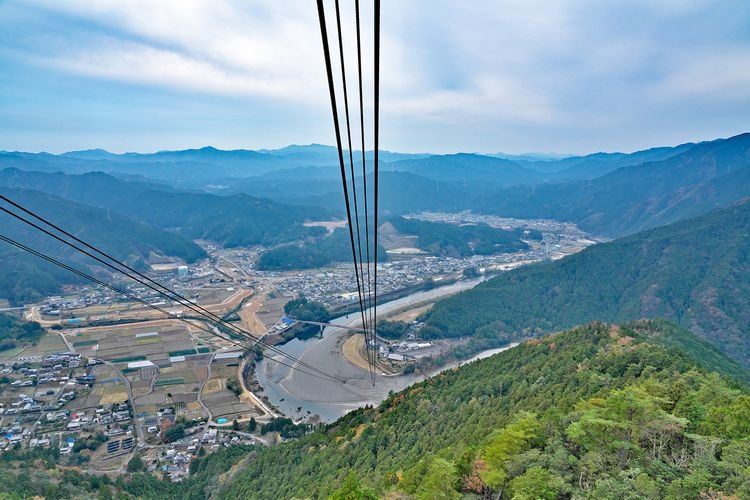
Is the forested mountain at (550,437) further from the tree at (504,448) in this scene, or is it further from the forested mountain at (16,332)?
the forested mountain at (16,332)

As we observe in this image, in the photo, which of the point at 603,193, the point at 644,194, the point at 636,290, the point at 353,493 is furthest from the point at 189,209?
the point at 644,194

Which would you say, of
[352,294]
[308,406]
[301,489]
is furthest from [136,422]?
[352,294]

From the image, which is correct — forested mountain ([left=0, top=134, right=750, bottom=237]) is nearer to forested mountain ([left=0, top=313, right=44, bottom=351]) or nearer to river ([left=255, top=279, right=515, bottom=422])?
forested mountain ([left=0, top=313, right=44, bottom=351])

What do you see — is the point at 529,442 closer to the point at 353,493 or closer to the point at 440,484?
the point at 440,484

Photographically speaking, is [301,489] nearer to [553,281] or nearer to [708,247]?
[553,281]

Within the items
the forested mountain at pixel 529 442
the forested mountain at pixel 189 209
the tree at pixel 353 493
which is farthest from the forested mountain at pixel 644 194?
the tree at pixel 353 493

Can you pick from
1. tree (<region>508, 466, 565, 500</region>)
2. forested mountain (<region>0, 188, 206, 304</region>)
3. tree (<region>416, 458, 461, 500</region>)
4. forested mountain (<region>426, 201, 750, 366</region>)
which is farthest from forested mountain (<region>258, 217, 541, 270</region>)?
tree (<region>508, 466, 565, 500</region>)
